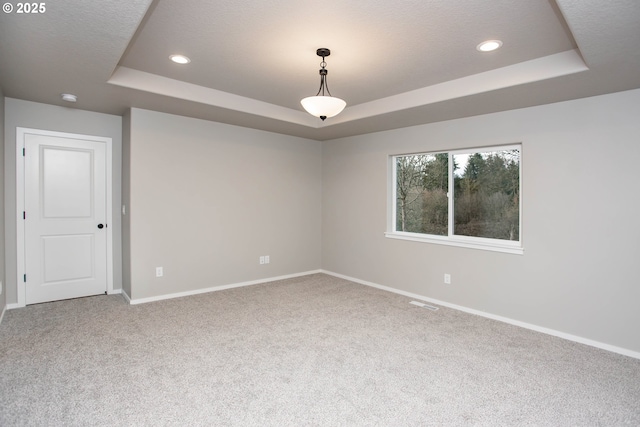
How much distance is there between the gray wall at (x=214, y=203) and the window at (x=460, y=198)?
1641mm

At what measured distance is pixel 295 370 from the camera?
2.64m

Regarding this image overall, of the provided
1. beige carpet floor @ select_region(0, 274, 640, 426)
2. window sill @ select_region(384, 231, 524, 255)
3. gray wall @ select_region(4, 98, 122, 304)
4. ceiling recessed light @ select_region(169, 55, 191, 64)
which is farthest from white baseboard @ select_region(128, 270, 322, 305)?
ceiling recessed light @ select_region(169, 55, 191, 64)

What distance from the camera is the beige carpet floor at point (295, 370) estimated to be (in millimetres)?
2117

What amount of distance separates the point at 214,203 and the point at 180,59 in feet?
7.23

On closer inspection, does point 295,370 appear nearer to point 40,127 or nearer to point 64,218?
point 64,218

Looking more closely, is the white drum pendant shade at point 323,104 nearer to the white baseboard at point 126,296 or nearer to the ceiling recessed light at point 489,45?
the ceiling recessed light at point 489,45

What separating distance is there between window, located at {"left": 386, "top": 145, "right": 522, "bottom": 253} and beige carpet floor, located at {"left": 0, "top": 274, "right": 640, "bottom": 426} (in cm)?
101

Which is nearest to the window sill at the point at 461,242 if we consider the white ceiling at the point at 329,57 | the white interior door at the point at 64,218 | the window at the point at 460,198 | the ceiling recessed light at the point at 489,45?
the window at the point at 460,198

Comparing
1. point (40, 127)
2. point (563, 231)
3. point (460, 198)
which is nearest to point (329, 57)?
point (460, 198)

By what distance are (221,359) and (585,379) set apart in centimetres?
277

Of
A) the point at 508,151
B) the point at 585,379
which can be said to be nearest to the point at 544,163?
the point at 508,151

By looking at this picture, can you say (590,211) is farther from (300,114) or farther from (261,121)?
(261,121)

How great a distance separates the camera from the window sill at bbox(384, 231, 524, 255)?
3.76m

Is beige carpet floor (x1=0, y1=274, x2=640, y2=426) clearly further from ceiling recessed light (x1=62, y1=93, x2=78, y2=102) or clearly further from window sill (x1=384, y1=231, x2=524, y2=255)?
ceiling recessed light (x1=62, y1=93, x2=78, y2=102)
